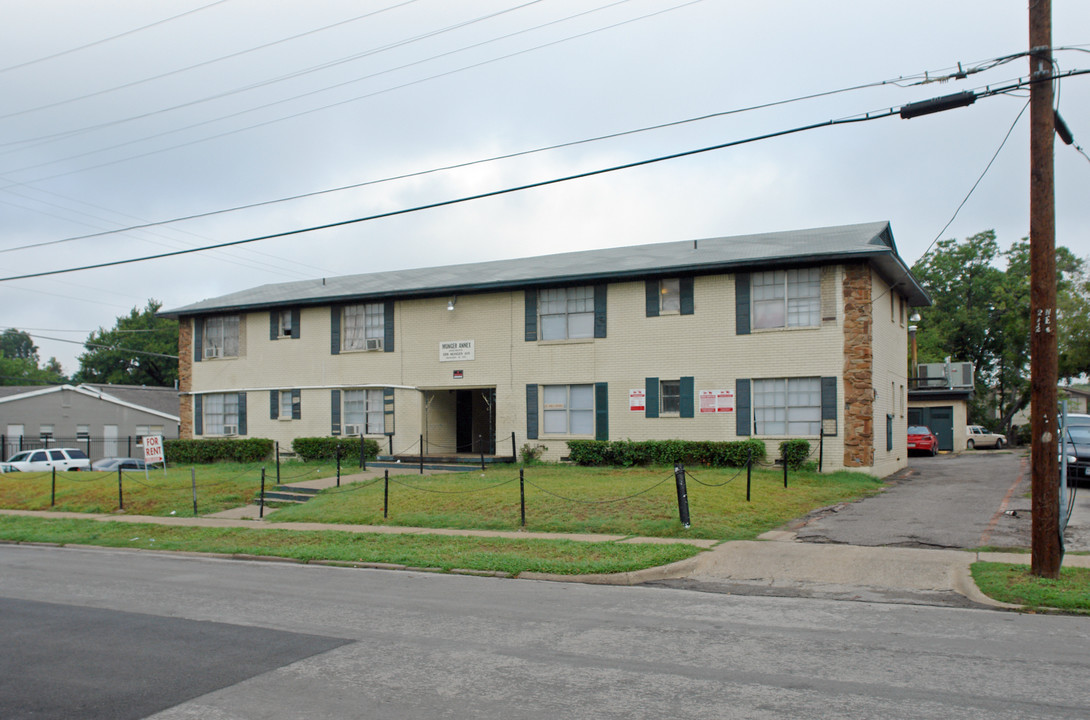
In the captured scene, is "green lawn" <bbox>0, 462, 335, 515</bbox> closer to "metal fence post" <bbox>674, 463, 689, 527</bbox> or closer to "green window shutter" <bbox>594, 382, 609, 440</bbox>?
"green window shutter" <bbox>594, 382, 609, 440</bbox>

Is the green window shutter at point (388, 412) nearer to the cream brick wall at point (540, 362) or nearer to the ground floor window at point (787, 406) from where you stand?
the cream brick wall at point (540, 362)

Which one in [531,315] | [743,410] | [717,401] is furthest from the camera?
[531,315]

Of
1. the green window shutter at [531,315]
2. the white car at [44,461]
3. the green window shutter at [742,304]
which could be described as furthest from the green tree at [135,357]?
the green window shutter at [742,304]

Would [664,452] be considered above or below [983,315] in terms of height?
below

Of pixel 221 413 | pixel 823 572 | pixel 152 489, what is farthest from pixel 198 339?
pixel 823 572

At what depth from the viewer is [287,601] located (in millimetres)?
10406

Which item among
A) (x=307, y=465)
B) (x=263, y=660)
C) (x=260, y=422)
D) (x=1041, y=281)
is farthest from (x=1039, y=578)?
(x=260, y=422)

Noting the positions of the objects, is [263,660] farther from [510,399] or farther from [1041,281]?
[510,399]

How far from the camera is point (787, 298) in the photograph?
79.5 feet

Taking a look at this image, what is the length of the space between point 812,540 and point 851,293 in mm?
11211

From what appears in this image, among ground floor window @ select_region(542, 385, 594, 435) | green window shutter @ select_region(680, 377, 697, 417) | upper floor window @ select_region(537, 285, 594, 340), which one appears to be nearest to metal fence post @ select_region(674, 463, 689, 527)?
green window shutter @ select_region(680, 377, 697, 417)

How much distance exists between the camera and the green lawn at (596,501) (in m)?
15.6

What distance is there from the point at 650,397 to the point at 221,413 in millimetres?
17589

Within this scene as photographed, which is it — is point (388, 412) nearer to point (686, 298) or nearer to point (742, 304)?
point (686, 298)
